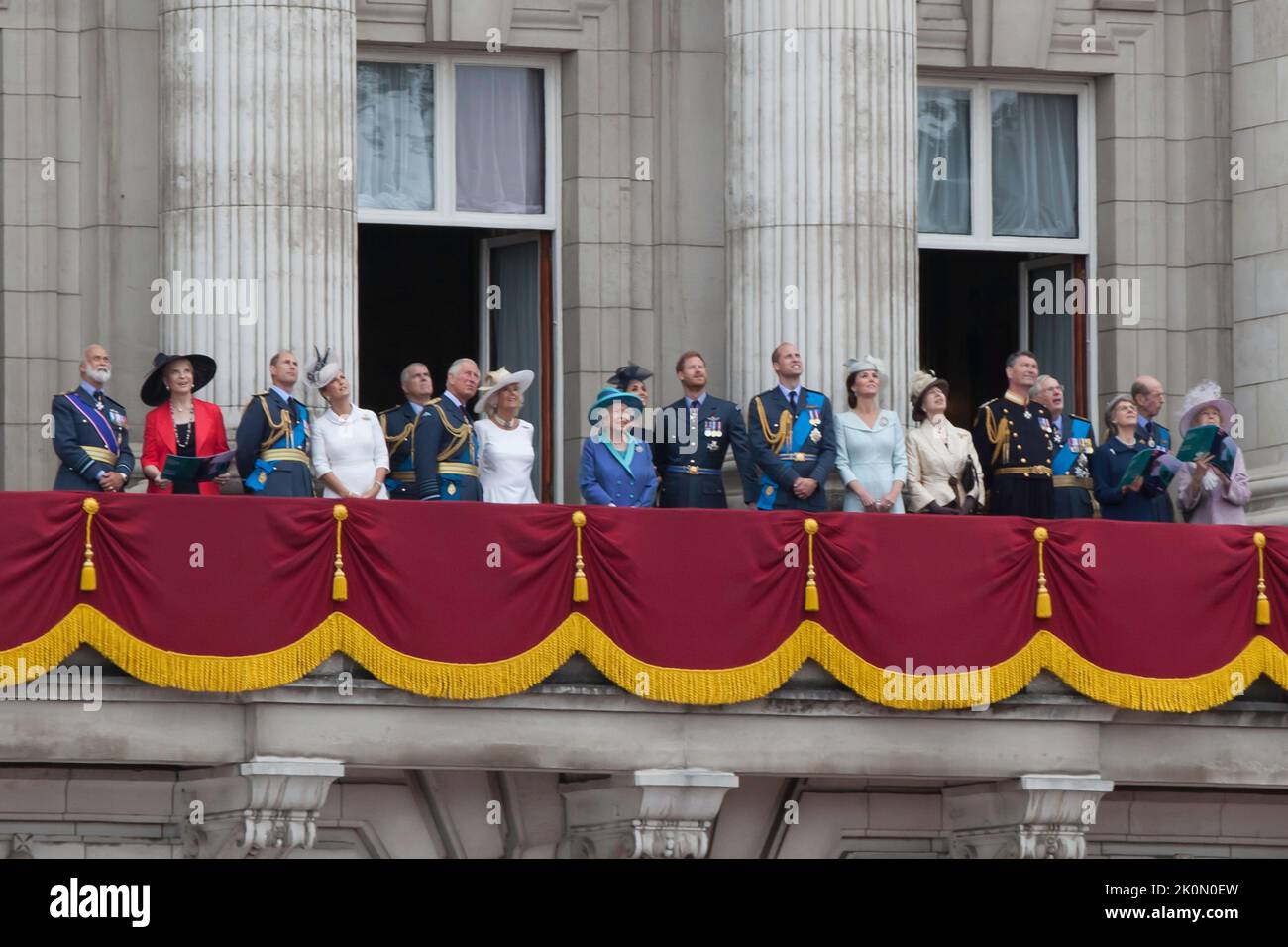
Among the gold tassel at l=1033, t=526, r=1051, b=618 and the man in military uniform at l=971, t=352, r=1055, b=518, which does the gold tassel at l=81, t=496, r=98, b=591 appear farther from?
the man in military uniform at l=971, t=352, r=1055, b=518

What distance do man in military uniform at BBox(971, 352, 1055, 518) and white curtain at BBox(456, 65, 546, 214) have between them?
601 centimetres

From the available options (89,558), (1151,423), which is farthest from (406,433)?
(1151,423)

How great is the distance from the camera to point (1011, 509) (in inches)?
1321

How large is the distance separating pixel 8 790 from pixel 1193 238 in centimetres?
1451

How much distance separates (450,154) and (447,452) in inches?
223

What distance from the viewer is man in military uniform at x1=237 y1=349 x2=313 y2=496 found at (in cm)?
3139

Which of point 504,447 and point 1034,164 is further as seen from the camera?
point 1034,164

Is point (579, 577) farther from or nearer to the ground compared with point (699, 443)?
nearer to the ground

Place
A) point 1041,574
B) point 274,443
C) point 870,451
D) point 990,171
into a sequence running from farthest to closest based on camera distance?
point 990,171 < point 870,451 < point 1041,574 < point 274,443

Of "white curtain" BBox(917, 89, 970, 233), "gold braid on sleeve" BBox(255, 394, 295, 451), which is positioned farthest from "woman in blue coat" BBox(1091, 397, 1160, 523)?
"gold braid on sleeve" BBox(255, 394, 295, 451)

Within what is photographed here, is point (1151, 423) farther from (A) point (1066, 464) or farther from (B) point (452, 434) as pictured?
(B) point (452, 434)

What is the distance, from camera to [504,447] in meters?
32.2

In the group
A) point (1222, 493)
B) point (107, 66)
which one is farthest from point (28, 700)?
point (1222, 493)

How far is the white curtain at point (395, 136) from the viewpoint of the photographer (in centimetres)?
3684
